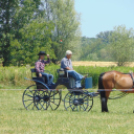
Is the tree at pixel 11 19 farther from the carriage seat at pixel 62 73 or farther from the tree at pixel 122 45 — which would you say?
the carriage seat at pixel 62 73

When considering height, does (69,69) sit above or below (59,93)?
above

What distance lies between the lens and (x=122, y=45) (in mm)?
54156

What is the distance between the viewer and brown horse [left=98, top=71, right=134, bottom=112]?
10125 mm

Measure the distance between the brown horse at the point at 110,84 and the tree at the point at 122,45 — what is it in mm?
42949

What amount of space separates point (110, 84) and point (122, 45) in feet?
147

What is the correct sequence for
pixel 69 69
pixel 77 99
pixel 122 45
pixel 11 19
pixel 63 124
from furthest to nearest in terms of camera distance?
pixel 122 45 < pixel 11 19 < pixel 69 69 < pixel 77 99 < pixel 63 124

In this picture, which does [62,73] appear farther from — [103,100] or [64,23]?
[64,23]

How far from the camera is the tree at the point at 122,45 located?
5320 centimetres

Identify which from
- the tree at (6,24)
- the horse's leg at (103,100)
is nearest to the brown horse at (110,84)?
the horse's leg at (103,100)

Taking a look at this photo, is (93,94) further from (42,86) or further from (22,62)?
(22,62)

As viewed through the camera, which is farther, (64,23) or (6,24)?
(64,23)

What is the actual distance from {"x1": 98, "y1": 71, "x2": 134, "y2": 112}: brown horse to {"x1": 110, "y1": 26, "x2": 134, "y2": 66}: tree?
4295 cm

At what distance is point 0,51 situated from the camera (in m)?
34.8

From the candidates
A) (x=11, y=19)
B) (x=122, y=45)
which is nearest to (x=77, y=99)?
(x=11, y=19)
